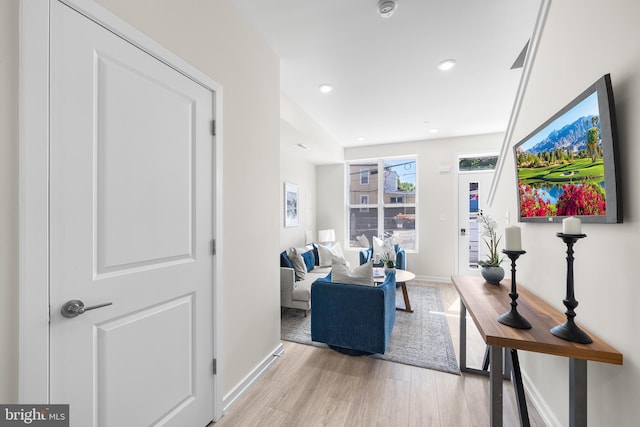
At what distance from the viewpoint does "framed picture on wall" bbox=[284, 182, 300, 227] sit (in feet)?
14.7

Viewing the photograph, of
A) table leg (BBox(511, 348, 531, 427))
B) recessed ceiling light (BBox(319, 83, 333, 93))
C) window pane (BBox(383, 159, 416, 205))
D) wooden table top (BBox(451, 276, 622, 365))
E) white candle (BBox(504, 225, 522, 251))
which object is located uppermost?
recessed ceiling light (BBox(319, 83, 333, 93))

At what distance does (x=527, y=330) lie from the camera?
1.20 meters

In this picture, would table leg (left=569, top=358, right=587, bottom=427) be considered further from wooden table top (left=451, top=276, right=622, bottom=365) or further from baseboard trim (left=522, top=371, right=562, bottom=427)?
baseboard trim (left=522, top=371, right=562, bottom=427)

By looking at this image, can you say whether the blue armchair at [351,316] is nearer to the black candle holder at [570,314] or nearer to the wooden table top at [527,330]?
the wooden table top at [527,330]

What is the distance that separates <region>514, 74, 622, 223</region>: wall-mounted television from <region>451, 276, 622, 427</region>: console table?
496 mm

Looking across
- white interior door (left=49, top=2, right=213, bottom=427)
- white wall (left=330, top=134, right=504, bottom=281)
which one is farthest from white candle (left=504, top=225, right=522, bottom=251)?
white wall (left=330, top=134, right=504, bottom=281)

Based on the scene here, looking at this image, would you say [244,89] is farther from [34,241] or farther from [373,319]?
[373,319]

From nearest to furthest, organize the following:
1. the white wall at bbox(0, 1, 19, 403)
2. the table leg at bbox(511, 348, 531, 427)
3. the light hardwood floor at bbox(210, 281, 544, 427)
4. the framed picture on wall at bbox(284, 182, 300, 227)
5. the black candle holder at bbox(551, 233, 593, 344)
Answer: the white wall at bbox(0, 1, 19, 403) → the black candle holder at bbox(551, 233, 593, 344) → the table leg at bbox(511, 348, 531, 427) → the light hardwood floor at bbox(210, 281, 544, 427) → the framed picture on wall at bbox(284, 182, 300, 227)

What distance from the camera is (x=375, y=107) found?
346 cm

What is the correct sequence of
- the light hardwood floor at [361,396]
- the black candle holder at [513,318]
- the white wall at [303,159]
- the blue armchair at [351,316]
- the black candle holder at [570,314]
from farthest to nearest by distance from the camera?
the white wall at [303,159]
the blue armchair at [351,316]
the light hardwood floor at [361,396]
the black candle holder at [513,318]
the black candle holder at [570,314]

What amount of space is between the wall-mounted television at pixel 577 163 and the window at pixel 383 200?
3.55 meters

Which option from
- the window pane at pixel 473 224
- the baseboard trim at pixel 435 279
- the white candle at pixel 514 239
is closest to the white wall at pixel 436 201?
the baseboard trim at pixel 435 279

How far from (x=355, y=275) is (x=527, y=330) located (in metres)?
1.34

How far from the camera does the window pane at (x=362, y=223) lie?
218 inches
